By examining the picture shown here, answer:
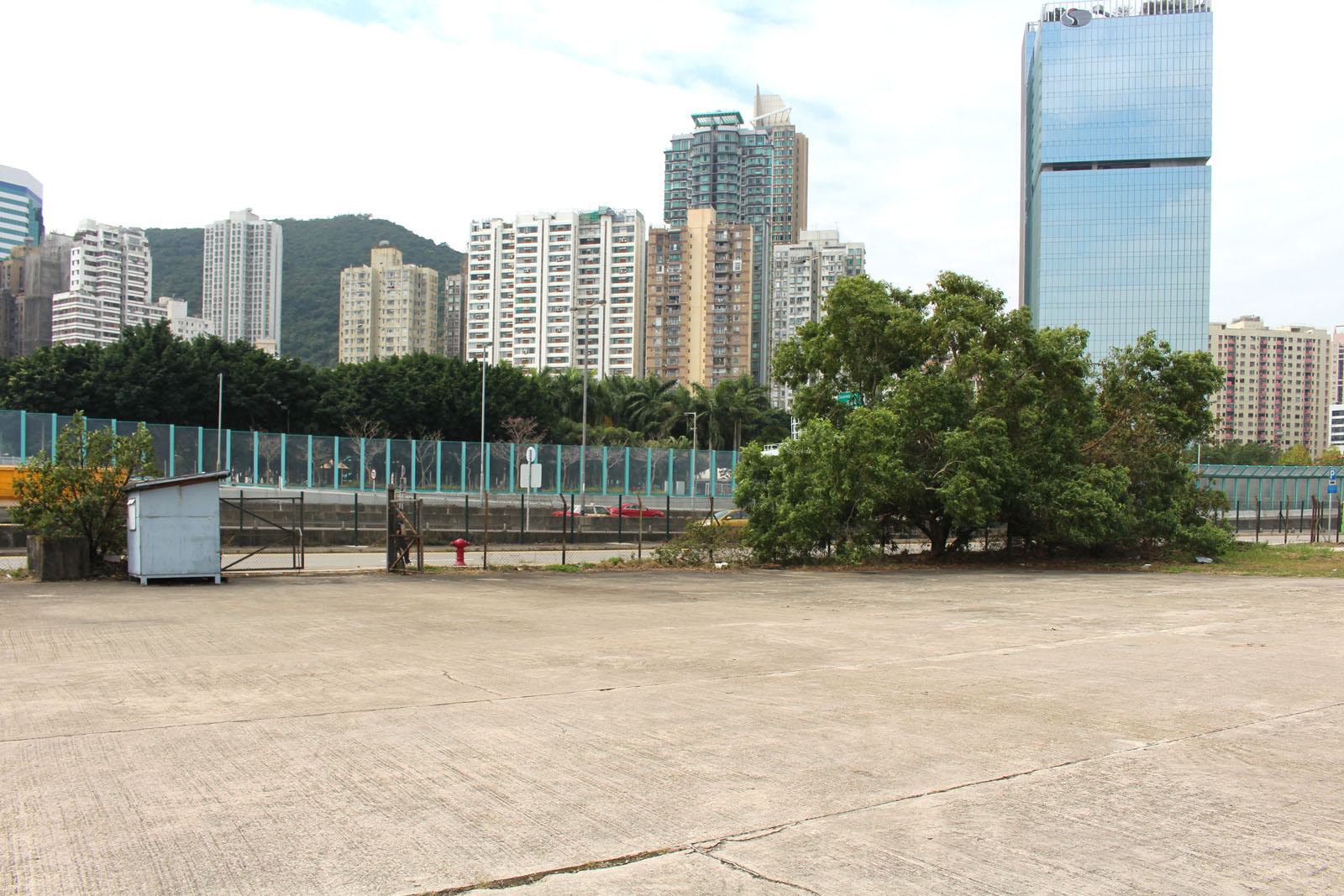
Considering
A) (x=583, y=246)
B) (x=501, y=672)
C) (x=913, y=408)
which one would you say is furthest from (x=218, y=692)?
(x=583, y=246)

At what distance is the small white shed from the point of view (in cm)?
1775

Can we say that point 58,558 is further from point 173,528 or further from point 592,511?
point 592,511

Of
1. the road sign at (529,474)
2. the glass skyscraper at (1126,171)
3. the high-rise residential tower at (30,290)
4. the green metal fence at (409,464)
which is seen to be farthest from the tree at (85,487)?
the high-rise residential tower at (30,290)

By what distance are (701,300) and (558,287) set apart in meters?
28.6

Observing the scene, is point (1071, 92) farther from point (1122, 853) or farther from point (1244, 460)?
point (1122, 853)

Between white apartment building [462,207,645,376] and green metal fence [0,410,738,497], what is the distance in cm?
12229

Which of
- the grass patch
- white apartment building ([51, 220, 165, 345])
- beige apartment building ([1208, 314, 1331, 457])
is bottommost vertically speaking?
the grass patch

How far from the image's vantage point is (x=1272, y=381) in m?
176

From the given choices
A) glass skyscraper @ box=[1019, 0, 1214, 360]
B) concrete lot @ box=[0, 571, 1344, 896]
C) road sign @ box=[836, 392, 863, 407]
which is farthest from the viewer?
glass skyscraper @ box=[1019, 0, 1214, 360]

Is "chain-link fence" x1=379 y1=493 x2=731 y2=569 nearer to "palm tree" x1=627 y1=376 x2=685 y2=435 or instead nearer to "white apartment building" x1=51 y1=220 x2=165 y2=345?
"palm tree" x1=627 y1=376 x2=685 y2=435

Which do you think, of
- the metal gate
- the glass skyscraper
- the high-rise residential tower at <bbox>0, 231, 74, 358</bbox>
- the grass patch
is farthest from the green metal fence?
the high-rise residential tower at <bbox>0, 231, 74, 358</bbox>

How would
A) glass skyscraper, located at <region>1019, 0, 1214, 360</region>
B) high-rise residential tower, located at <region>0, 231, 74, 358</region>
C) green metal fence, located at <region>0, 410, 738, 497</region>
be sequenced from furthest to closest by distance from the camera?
high-rise residential tower, located at <region>0, 231, 74, 358</region> → glass skyscraper, located at <region>1019, 0, 1214, 360</region> → green metal fence, located at <region>0, 410, 738, 497</region>

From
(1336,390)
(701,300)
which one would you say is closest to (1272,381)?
(1336,390)

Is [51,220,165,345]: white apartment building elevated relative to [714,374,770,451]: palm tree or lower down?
elevated
